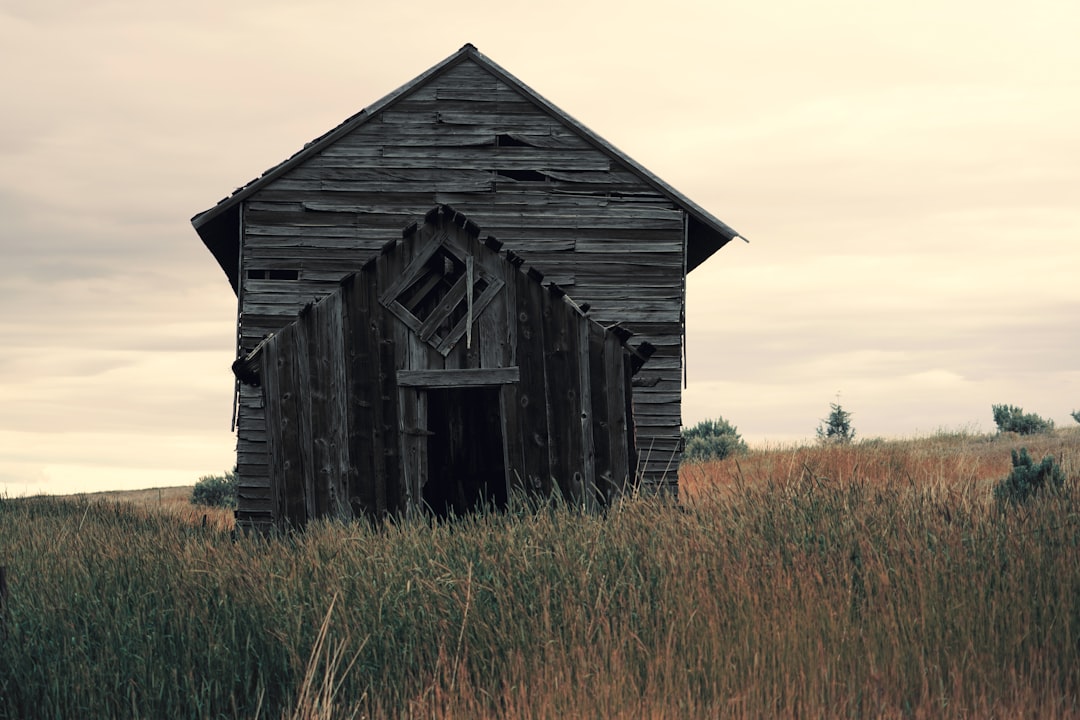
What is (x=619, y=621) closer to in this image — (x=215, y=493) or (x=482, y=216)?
(x=482, y=216)

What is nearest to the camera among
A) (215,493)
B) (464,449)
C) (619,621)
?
(619,621)

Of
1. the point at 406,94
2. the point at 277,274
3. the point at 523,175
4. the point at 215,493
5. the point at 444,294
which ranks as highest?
the point at 406,94

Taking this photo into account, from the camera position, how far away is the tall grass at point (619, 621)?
5.12m

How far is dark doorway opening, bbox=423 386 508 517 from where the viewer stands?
1432 centimetres

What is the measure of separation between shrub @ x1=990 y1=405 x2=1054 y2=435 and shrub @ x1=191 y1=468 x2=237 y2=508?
81.1 feet

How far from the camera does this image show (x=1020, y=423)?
3375 cm

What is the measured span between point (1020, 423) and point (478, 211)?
24411 mm

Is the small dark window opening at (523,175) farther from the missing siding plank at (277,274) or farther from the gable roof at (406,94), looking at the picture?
the missing siding plank at (277,274)

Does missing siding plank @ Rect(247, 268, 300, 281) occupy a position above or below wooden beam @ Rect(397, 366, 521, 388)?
above

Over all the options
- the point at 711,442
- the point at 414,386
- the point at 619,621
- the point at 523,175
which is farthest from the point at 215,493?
the point at 619,621

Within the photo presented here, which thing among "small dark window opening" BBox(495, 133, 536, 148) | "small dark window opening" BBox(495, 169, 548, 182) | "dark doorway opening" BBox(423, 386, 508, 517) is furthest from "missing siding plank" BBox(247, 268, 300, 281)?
"small dark window opening" BBox(495, 133, 536, 148)

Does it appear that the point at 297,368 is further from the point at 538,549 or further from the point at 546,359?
the point at 538,549

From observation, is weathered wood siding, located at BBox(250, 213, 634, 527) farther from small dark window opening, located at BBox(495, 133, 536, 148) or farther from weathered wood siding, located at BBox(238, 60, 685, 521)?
small dark window opening, located at BBox(495, 133, 536, 148)

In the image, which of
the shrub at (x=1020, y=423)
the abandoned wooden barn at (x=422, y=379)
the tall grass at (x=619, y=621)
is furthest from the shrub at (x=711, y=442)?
the tall grass at (x=619, y=621)
